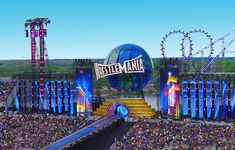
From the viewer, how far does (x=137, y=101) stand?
58.2 m

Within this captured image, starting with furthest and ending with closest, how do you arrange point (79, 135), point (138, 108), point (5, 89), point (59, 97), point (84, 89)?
point (5, 89) → point (59, 97) → point (84, 89) → point (138, 108) → point (79, 135)

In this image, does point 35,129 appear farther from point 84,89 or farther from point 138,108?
point 138,108

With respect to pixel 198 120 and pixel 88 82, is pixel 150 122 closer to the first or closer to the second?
pixel 198 120

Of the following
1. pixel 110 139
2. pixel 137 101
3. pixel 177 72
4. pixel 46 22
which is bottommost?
pixel 110 139

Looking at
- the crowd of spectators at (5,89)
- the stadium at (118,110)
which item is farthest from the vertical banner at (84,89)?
the crowd of spectators at (5,89)

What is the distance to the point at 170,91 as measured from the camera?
5725 cm

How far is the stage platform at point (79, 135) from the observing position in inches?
1673

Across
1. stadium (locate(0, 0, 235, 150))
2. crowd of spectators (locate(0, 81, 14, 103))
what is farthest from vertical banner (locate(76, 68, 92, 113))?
crowd of spectators (locate(0, 81, 14, 103))

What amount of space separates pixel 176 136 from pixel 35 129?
18.3m

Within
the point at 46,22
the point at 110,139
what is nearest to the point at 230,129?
the point at 110,139

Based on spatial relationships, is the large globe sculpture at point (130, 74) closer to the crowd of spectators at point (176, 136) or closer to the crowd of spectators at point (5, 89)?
the crowd of spectators at point (176, 136)

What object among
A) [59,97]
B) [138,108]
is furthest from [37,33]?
[138,108]

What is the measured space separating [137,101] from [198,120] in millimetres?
8108

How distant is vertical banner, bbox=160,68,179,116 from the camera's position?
187ft
